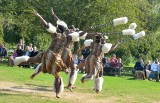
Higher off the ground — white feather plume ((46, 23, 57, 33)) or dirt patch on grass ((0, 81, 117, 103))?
white feather plume ((46, 23, 57, 33))

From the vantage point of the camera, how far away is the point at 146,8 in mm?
35062

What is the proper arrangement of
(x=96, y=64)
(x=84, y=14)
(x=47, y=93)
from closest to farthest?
(x=47, y=93)
(x=96, y=64)
(x=84, y=14)

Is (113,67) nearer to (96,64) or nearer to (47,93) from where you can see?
(96,64)

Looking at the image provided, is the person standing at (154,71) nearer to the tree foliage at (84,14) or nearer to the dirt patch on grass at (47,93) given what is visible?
the tree foliage at (84,14)

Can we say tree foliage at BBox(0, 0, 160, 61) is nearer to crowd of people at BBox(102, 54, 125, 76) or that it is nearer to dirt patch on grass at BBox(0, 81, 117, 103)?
crowd of people at BBox(102, 54, 125, 76)

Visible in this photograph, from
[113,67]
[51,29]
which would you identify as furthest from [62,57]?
[113,67]

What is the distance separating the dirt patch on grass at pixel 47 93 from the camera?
1110 cm

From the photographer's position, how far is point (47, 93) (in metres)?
11.7

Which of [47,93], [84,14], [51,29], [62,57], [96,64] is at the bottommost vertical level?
[47,93]

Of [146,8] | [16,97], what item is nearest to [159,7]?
[146,8]

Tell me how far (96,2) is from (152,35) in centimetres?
743

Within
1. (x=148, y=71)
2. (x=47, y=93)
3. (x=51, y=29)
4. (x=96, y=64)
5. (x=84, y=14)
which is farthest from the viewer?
(x=84, y=14)

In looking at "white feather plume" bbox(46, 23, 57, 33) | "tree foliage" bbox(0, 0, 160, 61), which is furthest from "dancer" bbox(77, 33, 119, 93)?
"tree foliage" bbox(0, 0, 160, 61)

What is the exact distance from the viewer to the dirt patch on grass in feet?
36.4
